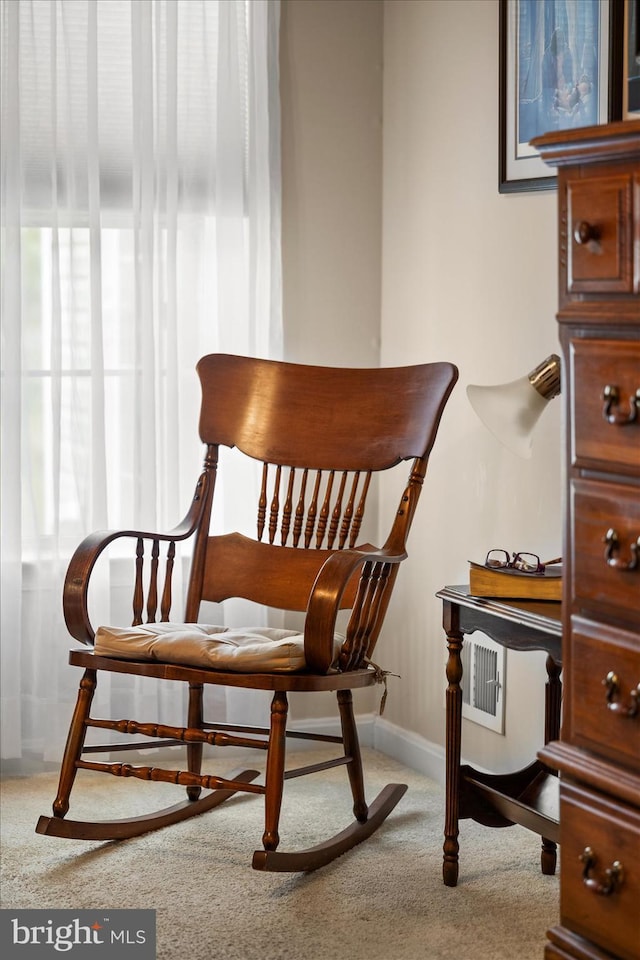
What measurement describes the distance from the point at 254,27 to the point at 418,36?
441mm

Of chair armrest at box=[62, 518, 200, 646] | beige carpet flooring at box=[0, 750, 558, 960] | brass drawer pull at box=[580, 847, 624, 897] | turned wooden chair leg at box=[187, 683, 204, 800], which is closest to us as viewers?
brass drawer pull at box=[580, 847, 624, 897]

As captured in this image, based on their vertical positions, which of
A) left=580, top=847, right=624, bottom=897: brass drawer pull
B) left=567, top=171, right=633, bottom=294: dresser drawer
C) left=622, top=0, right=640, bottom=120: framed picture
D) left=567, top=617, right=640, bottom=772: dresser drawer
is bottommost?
left=580, top=847, right=624, bottom=897: brass drawer pull

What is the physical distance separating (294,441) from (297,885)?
3.40 feet

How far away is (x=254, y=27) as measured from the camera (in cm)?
313

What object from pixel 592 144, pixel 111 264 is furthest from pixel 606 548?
pixel 111 264

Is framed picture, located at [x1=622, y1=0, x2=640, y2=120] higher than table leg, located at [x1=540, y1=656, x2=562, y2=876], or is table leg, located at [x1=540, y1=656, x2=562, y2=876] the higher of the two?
framed picture, located at [x1=622, y1=0, x2=640, y2=120]

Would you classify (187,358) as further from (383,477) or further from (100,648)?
(100,648)

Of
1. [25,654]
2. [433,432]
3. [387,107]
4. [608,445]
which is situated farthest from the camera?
[387,107]

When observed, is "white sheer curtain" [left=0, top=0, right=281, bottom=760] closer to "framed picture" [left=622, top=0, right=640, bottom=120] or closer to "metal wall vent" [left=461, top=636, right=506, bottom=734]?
"metal wall vent" [left=461, top=636, right=506, bottom=734]

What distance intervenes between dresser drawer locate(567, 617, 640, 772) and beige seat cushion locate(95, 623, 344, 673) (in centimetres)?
71

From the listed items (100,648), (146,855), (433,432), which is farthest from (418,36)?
(146,855)

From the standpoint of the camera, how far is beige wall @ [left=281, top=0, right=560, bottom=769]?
8.95 ft

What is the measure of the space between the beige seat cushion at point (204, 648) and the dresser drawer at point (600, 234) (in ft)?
3.21

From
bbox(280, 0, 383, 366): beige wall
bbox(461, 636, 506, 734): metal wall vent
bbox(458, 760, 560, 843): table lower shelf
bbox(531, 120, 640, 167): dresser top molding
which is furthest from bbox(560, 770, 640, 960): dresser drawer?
bbox(280, 0, 383, 366): beige wall
